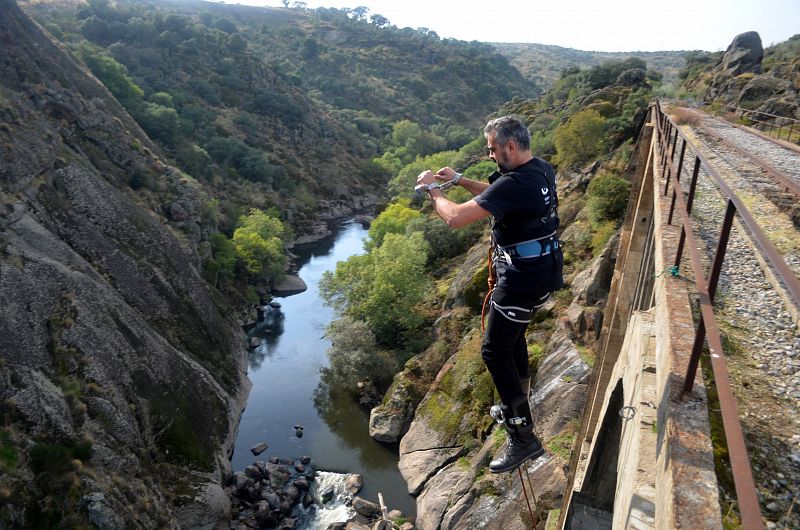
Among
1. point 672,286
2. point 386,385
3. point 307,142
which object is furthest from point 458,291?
point 307,142

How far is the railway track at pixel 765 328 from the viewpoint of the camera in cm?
384

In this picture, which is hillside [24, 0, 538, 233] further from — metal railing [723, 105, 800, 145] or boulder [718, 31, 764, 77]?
boulder [718, 31, 764, 77]

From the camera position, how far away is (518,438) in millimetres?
6293

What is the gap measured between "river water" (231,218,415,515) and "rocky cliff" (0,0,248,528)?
125 centimetres

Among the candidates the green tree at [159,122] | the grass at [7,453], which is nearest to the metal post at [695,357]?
the grass at [7,453]

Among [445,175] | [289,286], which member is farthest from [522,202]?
[289,286]

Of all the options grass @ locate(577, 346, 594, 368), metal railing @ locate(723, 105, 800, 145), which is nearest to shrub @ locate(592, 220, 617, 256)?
grass @ locate(577, 346, 594, 368)

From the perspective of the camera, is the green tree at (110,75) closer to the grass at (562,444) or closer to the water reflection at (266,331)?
the water reflection at (266,331)

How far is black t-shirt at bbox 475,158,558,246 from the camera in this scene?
16.0 ft

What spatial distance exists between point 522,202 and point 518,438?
2.92 m

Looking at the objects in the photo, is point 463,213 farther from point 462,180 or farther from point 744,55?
point 744,55

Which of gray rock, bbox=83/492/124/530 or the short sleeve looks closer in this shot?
the short sleeve

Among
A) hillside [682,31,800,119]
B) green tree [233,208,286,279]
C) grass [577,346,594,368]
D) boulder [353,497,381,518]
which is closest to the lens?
grass [577,346,594,368]

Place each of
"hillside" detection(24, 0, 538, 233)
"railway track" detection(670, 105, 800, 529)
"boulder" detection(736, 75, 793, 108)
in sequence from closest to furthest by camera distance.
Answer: "railway track" detection(670, 105, 800, 529) < "boulder" detection(736, 75, 793, 108) < "hillside" detection(24, 0, 538, 233)
